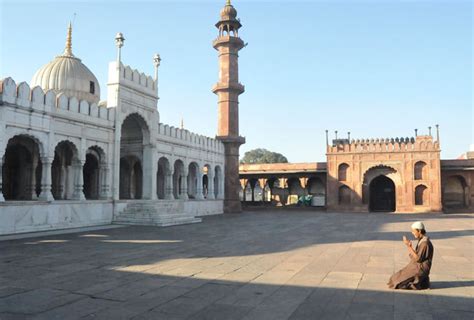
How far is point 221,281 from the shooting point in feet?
22.6

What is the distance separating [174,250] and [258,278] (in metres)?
3.94

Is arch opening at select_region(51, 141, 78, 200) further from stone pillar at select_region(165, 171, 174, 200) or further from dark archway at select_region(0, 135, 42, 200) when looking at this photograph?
stone pillar at select_region(165, 171, 174, 200)

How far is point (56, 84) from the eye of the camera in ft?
71.7

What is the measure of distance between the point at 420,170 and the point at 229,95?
1798cm

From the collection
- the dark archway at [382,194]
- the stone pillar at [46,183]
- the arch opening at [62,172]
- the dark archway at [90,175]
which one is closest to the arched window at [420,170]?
the dark archway at [382,194]

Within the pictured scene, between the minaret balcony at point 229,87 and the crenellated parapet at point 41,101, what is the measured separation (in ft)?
45.9

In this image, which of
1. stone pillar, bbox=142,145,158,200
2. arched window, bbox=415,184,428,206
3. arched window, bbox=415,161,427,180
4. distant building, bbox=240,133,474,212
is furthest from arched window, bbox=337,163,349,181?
stone pillar, bbox=142,145,158,200

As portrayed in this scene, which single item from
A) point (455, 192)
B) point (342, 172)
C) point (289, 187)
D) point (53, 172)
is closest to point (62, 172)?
point (53, 172)

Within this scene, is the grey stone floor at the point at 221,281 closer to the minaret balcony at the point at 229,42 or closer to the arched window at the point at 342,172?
the minaret balcony at the point at 229,42

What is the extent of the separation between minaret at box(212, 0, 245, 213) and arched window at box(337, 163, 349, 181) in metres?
10.3

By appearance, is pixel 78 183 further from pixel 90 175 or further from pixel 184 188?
pixel 184 188

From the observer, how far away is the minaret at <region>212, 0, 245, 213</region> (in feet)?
103

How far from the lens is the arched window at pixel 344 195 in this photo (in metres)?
36.3

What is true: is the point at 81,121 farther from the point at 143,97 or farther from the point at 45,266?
the point at 45,266
